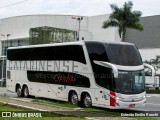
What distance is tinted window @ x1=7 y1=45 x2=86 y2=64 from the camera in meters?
20.7

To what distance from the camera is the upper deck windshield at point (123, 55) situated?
18.8m

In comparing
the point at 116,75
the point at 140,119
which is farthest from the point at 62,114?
the point at 116,75

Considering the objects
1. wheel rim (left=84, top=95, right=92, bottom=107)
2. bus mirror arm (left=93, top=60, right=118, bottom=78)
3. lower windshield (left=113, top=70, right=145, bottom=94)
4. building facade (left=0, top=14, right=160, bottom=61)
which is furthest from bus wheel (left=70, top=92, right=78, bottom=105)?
building facade (left=0, top=14, right=160, bottom=61)

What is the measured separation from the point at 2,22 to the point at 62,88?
77300mm

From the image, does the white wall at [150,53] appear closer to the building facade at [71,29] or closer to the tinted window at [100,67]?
the building facade at [71,29]

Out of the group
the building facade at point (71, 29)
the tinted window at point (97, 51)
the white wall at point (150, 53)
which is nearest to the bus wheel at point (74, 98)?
the tinted window at point (97, 51)

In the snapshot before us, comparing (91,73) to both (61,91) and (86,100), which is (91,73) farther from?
(61,91)

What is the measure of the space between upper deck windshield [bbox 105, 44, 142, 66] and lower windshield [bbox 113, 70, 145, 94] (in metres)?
0.54

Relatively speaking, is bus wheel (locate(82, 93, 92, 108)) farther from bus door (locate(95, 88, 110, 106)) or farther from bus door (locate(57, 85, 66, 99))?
bus door (locate(57, 85, 66, 99))

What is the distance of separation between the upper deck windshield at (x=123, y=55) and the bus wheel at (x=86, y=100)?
100 inches

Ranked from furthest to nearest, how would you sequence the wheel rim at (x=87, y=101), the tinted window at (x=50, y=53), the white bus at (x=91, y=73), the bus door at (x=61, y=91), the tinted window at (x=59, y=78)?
the bus door at (x=61, y=91), the tinted window at (x=50, y=53), the tinted window at (x=59, y=78), the wheel rim at (x=87, y=101), the white bus at (x=91, y=73)

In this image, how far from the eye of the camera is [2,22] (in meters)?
96.4

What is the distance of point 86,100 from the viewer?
2009 cm

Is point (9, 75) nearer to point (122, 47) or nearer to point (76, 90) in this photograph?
point (76, 90)
